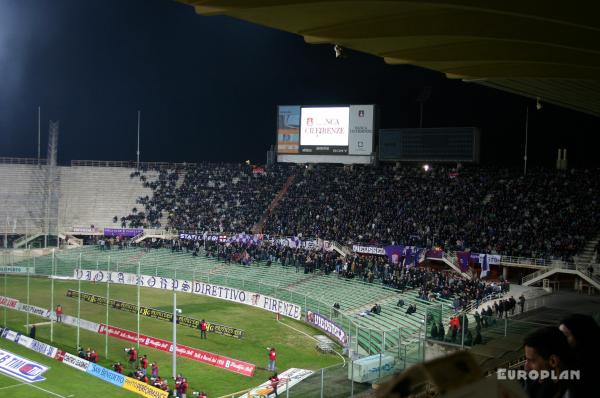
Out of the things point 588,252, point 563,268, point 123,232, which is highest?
point 588,252

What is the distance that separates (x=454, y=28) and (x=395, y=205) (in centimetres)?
3885

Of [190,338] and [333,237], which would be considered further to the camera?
[333,237]

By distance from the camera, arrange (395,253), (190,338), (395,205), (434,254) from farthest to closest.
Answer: (395,205) → (395,253) → (434,254) → (190,338)

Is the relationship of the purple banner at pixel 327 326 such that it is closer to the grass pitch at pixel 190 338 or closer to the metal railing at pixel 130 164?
the grass pitch at pixel 190 338

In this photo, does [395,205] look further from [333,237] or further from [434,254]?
[434,254]

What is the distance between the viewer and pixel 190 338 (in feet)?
99.0

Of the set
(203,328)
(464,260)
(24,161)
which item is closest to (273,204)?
(464,260)

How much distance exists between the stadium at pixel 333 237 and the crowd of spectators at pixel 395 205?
17cm

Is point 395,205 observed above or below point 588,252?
above

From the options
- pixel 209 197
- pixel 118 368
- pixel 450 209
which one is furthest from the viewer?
pixel 209 197

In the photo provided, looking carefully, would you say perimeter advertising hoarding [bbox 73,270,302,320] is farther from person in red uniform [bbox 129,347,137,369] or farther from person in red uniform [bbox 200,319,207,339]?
person in red uniform [bbox 129,347,137,369]

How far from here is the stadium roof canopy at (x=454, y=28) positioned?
773cm

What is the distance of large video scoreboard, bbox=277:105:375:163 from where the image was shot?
50.4 m

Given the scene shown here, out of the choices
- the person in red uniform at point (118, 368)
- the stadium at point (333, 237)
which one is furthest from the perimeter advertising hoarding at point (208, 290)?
the person in red uniform at point (118, 368)
